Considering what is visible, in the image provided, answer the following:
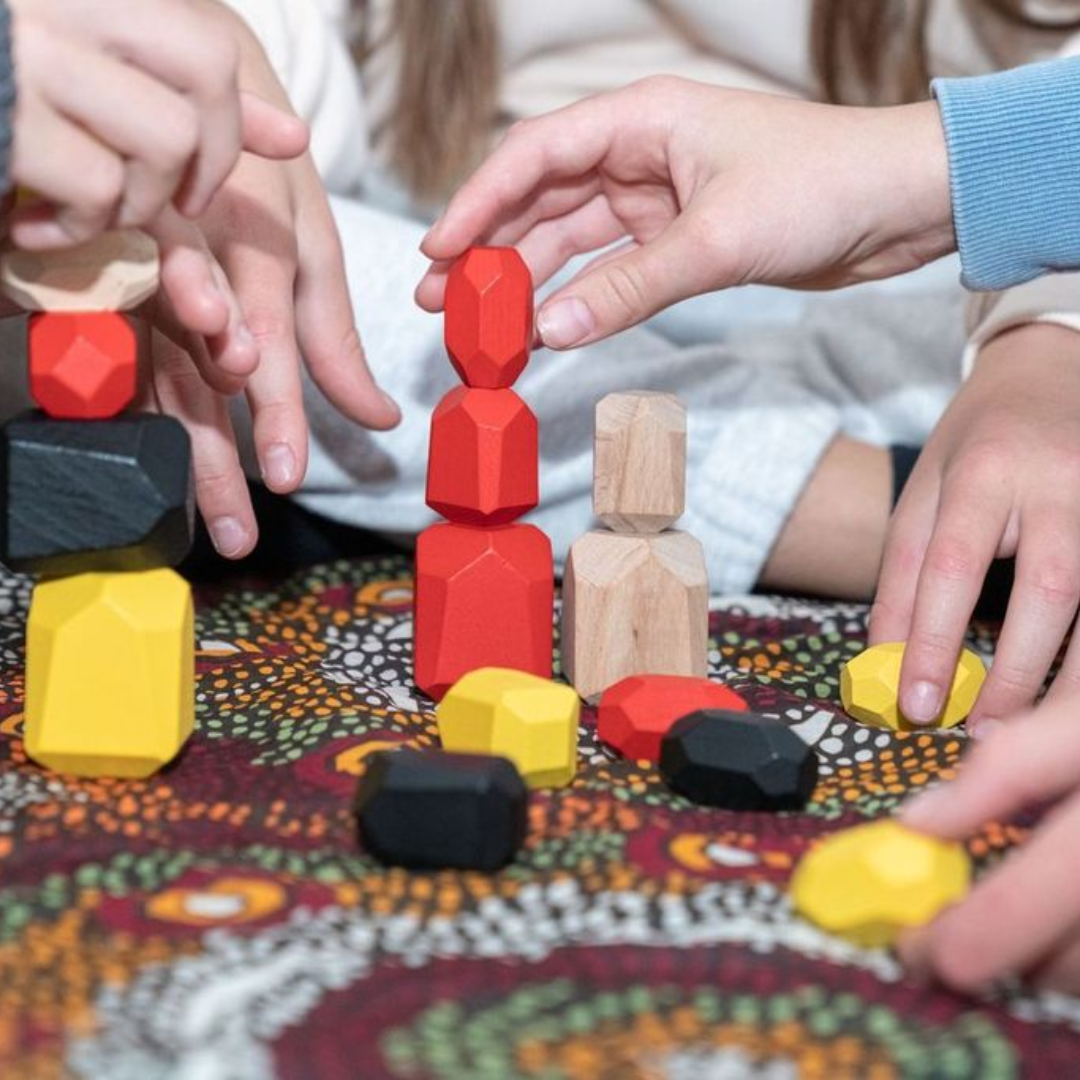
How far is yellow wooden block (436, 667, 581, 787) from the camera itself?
0.77m

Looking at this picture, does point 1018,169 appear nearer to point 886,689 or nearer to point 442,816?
point 886,689

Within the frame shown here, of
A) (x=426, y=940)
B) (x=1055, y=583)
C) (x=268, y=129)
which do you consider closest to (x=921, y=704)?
(x=1055, y=583)

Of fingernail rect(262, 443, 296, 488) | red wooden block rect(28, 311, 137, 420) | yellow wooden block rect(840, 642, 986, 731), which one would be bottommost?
yellow wooden block rect(840, 642, 986, 731)

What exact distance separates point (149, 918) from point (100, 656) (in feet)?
0.56

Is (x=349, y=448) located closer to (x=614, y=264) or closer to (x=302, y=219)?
(x=302, y=219)

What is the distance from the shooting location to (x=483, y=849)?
0.68 meters

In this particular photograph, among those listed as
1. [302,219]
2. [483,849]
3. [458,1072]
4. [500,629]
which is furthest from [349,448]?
[458,1072]

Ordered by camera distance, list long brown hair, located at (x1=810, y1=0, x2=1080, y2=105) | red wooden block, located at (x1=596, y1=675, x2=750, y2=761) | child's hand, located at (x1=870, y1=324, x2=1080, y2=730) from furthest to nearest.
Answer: long brown hair, located at (x1=810, y1=0, x2=1080, y2=105) → child's hand, located at (x1=870, y1=324, x2=1080, y2=730) → red wooden block, located at (x1=596, y1=675, x2=750, y2=761)

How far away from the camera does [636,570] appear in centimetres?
92

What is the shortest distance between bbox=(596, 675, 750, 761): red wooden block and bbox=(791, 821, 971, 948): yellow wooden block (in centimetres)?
17

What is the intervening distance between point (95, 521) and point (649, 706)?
0.98ft

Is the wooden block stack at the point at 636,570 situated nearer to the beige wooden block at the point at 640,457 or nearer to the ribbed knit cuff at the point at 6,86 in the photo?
the beige wooden block at the point at 640,457

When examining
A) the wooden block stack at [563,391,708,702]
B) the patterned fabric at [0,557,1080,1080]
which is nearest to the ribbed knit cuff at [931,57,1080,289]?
the wooden block stack at [563,391,708,702]

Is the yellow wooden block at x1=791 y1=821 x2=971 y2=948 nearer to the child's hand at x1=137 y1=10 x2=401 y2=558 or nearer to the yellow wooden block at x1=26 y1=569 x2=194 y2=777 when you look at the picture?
the yellow wooden block at x1=26 y1=569 x2=194 y2=777
